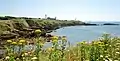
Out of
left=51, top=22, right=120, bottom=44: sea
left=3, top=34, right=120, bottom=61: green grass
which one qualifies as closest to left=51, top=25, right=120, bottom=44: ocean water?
left=51, top=22, right=120, bottom=44: sea

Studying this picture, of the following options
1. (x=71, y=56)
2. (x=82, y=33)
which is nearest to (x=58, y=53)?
(x=71, y=56)

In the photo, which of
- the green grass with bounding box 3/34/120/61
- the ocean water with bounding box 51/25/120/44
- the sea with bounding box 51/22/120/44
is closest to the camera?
the green grass with bounding box 3/34/120/61

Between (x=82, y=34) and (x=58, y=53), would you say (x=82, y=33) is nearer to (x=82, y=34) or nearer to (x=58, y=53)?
(x=82, y=34)

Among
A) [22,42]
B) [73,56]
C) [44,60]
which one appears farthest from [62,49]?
[22,42]

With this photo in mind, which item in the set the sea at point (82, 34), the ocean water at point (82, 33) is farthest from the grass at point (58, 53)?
the ocean water at point (82, 33)

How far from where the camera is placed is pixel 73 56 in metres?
7.71

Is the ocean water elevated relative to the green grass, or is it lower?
lower

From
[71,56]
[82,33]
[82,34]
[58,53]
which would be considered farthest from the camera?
[82,33]

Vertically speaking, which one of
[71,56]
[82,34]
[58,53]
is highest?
[58,53]

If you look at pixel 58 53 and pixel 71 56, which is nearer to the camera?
pixel 58 53

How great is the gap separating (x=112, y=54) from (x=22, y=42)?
2.78m

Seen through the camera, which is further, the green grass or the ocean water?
the ocean water

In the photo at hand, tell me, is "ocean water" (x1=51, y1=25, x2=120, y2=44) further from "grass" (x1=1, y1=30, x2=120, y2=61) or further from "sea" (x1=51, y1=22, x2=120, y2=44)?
"grass" (x1=1, y1=30, x2=120, y2=61)

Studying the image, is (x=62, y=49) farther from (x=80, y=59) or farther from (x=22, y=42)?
(x=22, y=42)
